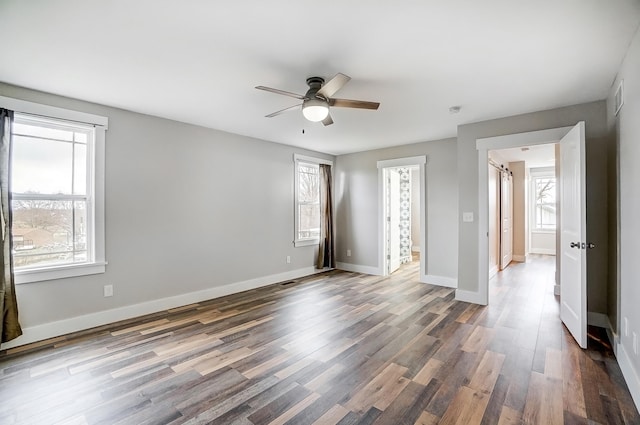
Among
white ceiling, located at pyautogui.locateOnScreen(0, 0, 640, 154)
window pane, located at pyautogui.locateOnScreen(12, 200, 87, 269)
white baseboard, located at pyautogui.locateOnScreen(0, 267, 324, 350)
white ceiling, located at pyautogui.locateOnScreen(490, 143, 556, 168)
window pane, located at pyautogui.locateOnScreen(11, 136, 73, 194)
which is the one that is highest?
white ceiling, located at pyautogui.locateOnScreen(490, 143, 556, 168)

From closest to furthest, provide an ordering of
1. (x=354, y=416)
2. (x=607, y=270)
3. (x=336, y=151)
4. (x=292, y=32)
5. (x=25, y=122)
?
(x=354, y=416), (x=292, y=32), (x=25, y=122), (x=607, y=270), (x=336, y=151)

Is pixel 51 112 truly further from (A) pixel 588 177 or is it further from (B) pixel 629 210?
(A) pixel 588 177

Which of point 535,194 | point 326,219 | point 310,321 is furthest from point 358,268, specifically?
point 535,194

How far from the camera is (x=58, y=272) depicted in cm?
316

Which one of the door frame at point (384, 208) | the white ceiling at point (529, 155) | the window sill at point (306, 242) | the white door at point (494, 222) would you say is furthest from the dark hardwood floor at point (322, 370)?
the white ceiling at point (529, 155)

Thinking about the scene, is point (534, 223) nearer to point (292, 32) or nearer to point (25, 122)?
point (292, 32)

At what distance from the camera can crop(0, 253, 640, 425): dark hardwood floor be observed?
6.30ft

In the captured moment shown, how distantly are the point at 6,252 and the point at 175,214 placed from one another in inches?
Result: 64.0

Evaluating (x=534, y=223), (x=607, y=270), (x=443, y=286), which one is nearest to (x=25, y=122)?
(x=443, y=286)

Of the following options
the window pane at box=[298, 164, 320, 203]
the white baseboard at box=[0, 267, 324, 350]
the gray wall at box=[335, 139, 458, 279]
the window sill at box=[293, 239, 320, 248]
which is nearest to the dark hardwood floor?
the white baseboard at box=[0, 267, 324, 350]

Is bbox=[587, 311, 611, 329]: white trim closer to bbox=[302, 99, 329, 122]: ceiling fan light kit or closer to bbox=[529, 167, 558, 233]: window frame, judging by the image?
bbox=[302, 99, 329, 122]: ceiling fan light kit

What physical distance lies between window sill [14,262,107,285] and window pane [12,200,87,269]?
11cm

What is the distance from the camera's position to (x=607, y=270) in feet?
10.7

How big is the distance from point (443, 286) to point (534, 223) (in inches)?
226
